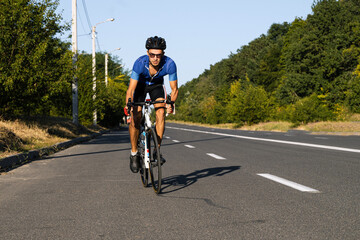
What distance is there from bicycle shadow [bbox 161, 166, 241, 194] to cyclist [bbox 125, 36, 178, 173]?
56cm

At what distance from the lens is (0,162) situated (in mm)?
8719

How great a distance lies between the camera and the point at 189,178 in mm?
7031

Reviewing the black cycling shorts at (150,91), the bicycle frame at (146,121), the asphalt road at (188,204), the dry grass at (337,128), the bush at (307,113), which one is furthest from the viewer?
the bush at (307,113)

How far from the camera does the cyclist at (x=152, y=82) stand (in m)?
5.78

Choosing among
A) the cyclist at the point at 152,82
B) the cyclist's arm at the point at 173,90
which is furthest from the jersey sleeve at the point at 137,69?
the cyclist's arm at the point at 173,90

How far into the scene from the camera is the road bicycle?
18.6 ft

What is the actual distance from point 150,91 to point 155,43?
83cm

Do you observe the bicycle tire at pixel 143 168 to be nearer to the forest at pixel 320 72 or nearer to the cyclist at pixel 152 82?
the cyclist at pixel 152 82

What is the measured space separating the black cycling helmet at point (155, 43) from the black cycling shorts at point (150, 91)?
2.23 ft

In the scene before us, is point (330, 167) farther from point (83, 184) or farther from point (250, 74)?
point (250, 74)

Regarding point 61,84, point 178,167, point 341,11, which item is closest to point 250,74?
point 341,11

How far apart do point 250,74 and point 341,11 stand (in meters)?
29.7

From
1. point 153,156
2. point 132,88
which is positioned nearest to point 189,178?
point 153,156

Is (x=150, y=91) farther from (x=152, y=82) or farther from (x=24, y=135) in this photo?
(x=24, y=135)
